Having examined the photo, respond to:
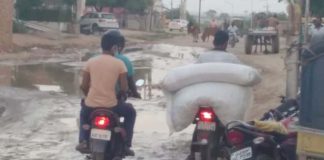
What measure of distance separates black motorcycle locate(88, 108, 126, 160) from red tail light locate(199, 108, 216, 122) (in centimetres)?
106

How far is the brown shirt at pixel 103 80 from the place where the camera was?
8.09 meters

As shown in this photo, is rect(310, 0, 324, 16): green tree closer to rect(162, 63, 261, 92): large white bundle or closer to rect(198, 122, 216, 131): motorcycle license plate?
rect(162, 63, 261, 92): large white bundle

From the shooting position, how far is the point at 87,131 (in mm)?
8094

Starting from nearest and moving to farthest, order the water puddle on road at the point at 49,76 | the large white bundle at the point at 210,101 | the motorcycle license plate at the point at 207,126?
the motorcycle license plate at the point at 207,126 → the large white bundle at the point at 210,101 → the water puddle on road at the point at 49,76

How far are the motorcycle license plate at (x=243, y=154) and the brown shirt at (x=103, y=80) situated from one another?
4.95 feet

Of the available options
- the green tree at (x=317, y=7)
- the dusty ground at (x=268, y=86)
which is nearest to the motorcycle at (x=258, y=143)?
the dusty ground at (x=268, y=86)

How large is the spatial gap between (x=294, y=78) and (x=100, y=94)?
4909 mm

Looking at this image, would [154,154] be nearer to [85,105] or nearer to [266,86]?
[85,105]

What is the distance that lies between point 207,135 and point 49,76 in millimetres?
15346

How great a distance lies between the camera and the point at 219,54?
9.73m

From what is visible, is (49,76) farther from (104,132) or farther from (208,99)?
(104,132)

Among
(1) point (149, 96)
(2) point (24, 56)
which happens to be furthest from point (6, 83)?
(2) point (24, 56)

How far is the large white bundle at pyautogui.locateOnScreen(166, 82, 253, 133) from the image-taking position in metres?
8.77

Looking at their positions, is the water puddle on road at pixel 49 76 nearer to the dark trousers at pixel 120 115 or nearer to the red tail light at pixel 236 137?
the dark trousers at pixel 120 115
